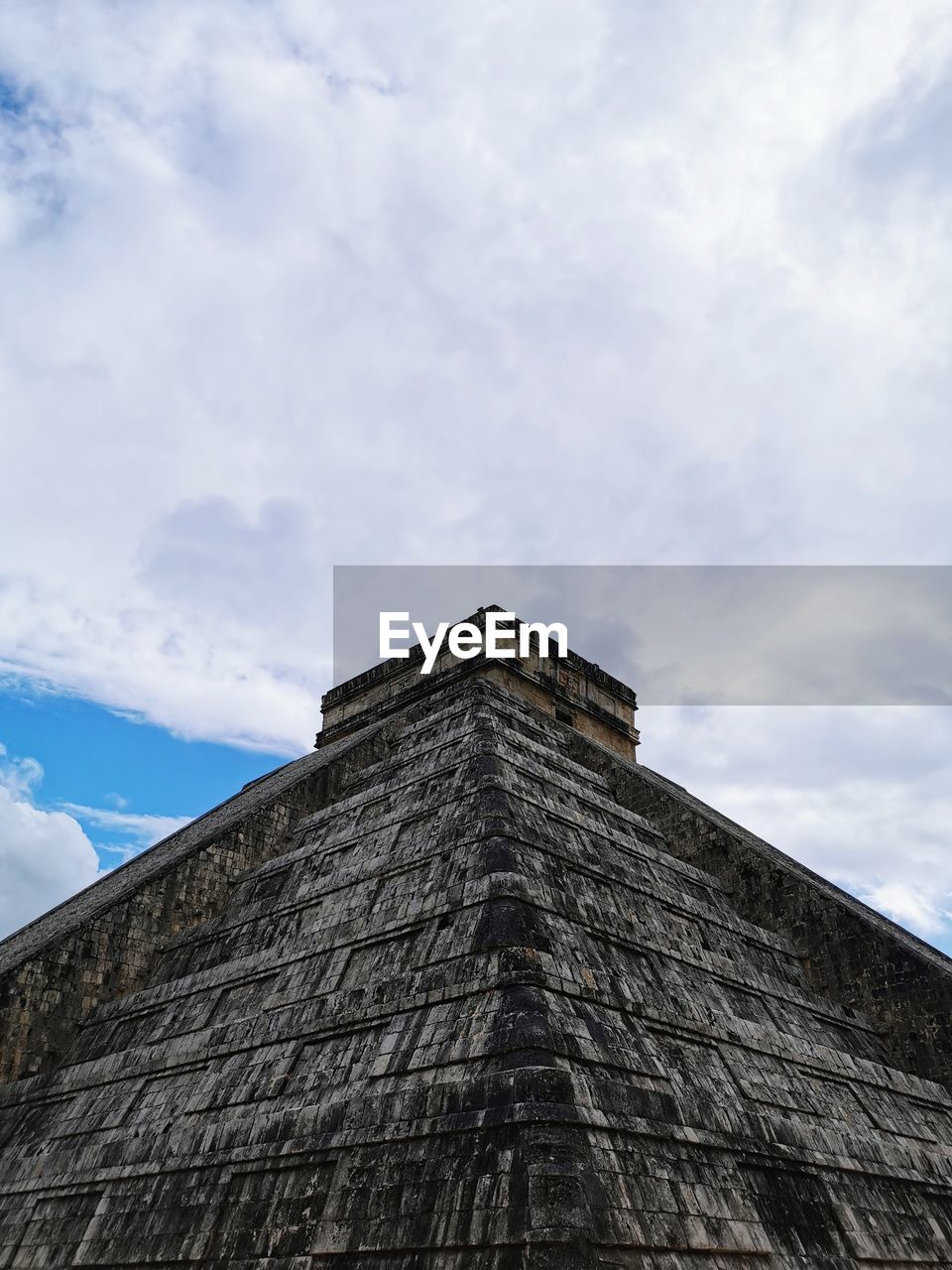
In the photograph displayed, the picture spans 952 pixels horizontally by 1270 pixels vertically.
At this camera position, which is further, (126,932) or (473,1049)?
(126,932)

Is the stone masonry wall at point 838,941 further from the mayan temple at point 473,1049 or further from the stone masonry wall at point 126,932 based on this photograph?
A: the stone masonry wall at point 126,932

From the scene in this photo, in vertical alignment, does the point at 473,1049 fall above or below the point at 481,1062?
above

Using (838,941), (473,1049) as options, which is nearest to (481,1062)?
(473,1049)

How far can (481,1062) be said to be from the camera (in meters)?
9.27

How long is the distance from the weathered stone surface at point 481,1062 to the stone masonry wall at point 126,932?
83mm

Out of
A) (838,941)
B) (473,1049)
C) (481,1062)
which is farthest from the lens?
(838,941)

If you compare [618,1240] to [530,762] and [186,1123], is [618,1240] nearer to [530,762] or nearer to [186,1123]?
[186,1123]

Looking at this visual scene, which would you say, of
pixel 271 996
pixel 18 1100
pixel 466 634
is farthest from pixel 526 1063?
pixel 466 634

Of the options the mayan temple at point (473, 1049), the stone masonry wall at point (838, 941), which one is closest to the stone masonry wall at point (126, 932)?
the mayan temple at point (473, 1049)

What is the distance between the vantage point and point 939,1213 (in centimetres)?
1198

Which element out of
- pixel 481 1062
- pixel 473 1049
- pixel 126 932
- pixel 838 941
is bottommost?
pixel 481 1062

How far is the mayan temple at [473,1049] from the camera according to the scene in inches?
343

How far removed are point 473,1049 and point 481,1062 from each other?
0.66 ft

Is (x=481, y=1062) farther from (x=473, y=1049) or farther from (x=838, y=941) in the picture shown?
(x=838, y=941)
